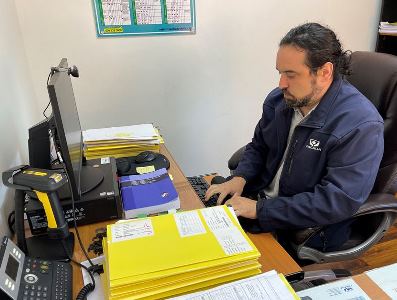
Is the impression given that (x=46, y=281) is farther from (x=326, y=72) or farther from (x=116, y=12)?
(x=116, y=12)

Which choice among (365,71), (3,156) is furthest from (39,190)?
(365,71)

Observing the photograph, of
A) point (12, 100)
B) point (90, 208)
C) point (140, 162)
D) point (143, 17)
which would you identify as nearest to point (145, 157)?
point (140, 162)

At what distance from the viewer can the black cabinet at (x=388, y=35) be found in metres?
2.18

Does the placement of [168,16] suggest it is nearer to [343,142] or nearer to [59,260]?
[343,142]

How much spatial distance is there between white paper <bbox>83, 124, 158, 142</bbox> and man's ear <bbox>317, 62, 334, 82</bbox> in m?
0.73

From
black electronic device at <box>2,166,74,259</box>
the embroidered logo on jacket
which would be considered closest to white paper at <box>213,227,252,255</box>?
black electronic device at <box>2,166,74,259</box>

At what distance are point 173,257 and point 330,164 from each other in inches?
27.7

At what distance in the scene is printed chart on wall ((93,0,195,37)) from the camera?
1751mm

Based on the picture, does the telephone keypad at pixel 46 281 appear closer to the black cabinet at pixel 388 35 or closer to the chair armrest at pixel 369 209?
the chair armrest at pixel 369 209

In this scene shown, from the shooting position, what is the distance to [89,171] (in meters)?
1.19

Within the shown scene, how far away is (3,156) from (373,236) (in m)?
1.34

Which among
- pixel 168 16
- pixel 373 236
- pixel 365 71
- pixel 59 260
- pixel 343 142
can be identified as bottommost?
pixel 373 236

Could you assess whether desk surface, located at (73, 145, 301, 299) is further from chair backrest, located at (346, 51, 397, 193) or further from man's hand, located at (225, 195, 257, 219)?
chair backrest, located at (346, 51, 397, 193)

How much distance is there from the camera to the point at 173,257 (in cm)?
74
